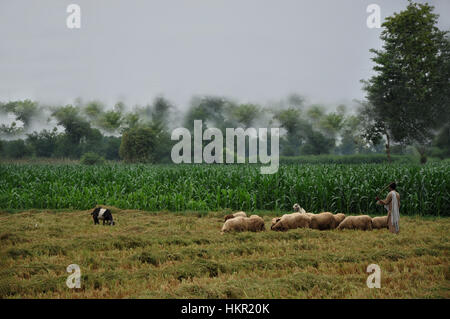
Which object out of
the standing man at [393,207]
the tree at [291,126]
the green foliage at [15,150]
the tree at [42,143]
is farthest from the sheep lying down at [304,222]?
the tree at [291,126]

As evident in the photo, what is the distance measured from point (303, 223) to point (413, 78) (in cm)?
2629

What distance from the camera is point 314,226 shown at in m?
7.77

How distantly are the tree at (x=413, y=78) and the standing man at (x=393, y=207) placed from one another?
24325mm

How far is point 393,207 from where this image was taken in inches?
282

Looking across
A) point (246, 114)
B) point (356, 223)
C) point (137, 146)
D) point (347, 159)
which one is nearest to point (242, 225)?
point (356, 223)

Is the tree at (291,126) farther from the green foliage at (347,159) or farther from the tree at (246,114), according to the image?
the green foliage at (347,159)

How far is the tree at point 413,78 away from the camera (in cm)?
2903

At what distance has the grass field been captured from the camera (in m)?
4.16

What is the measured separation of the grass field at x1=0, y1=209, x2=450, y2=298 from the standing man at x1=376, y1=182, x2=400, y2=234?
18cm

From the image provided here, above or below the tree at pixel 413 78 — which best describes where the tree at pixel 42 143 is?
below

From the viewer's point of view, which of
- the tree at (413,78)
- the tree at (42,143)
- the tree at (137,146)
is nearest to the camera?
the tree at (413,78)

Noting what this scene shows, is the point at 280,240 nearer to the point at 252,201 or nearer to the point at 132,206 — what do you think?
the point at 252,201
